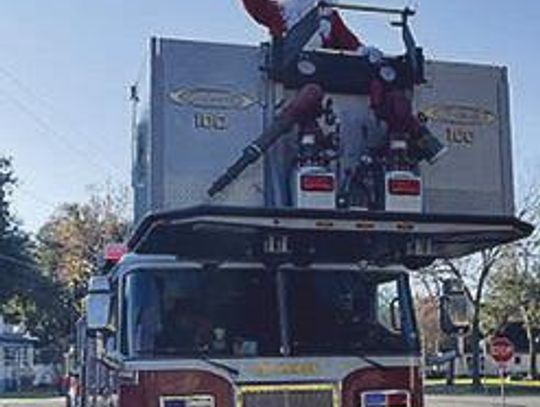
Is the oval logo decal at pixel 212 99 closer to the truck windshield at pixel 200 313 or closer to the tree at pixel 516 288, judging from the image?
the truck windshield at pixel 200 313

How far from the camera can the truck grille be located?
7812 millimetres

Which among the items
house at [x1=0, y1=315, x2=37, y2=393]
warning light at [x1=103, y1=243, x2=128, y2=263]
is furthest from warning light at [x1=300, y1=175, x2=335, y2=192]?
house at [x1=0, y1=315, x2=37, y2=393]

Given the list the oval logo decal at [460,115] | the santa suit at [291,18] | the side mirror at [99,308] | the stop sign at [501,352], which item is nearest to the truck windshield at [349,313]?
the oval logo decal at [460,115]

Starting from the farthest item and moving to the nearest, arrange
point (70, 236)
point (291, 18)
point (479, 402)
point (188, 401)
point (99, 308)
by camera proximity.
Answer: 1. point (70, 236)
2. point (479, 402)
3. point (291, 18)
4. point (99, 308)
5. point (188, 401)

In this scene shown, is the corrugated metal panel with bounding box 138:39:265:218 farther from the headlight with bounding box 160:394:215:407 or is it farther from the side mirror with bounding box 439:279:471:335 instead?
the side mirror with bounding box 439:279:471:335

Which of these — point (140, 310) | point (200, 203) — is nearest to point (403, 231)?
point (200, 203)

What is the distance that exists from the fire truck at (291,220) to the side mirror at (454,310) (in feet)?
1.61

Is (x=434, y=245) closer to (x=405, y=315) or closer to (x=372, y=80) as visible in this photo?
(x=405, y=315)

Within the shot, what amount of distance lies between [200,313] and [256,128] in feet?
4.61

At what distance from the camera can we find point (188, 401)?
7719 millimetres

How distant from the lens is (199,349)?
7922 mm

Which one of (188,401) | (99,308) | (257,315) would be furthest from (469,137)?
(99,308)

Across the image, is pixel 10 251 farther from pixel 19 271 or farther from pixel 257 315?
pixel 257 315

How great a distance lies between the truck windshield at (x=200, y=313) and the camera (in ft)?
26.0
